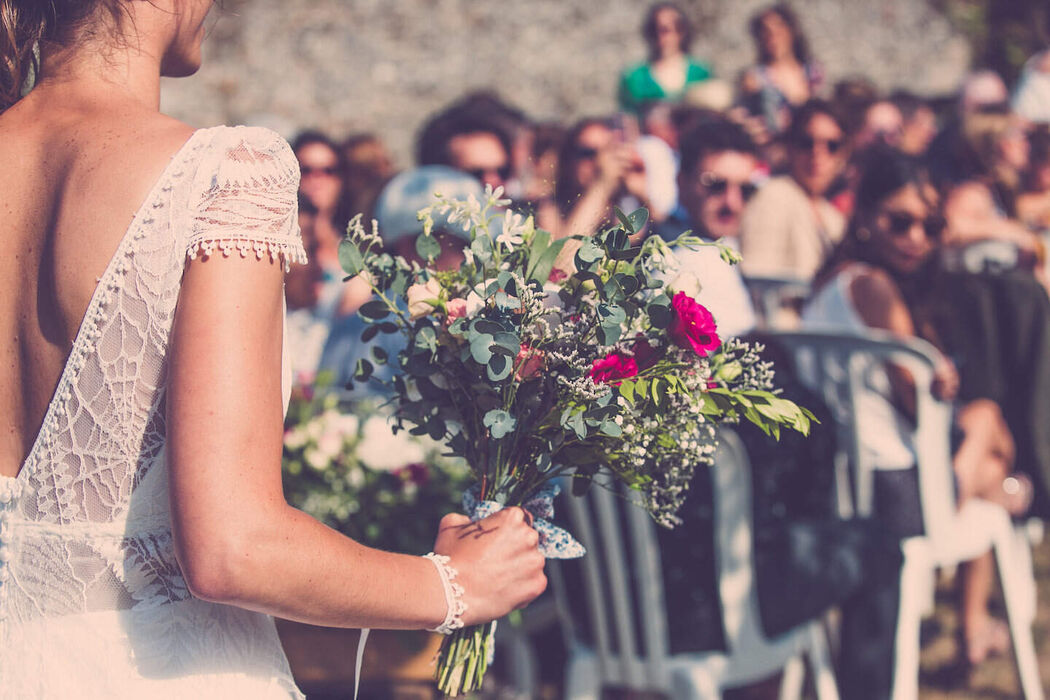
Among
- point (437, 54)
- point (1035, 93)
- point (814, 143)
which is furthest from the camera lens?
point (437, 54)

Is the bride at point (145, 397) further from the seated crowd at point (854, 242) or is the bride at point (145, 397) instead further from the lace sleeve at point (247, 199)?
the seated crowd at point (854, 242)

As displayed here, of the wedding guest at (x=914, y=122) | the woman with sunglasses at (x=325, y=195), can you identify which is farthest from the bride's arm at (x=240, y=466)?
the wedding guest at (x=914, y=122)

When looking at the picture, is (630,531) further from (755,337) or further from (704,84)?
(704,84)

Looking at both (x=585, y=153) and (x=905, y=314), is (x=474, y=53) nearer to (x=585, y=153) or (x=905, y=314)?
(x=585, y=153)

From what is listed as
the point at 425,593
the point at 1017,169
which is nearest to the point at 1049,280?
the point at 1017,169

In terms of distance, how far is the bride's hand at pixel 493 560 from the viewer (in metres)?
1.48

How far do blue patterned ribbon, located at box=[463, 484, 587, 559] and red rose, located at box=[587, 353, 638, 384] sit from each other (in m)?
0.25

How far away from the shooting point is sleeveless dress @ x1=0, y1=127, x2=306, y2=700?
1268mm

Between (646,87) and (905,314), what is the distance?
4.04 meters

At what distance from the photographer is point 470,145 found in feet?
15.0

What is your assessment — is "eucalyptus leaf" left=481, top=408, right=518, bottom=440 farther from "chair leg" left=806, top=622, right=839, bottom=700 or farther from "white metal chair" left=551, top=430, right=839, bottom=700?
"chair leg" left=806, top=622, right=839, bottom=700

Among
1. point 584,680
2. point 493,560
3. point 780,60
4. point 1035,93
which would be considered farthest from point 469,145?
point 1035,93

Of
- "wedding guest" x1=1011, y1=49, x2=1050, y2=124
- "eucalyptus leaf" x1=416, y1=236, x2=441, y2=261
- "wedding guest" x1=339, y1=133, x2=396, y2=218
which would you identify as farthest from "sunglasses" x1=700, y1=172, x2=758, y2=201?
"wedding guest" x1=1011, y1=49, x2=1050, y2=124

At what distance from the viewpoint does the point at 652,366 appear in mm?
1573
